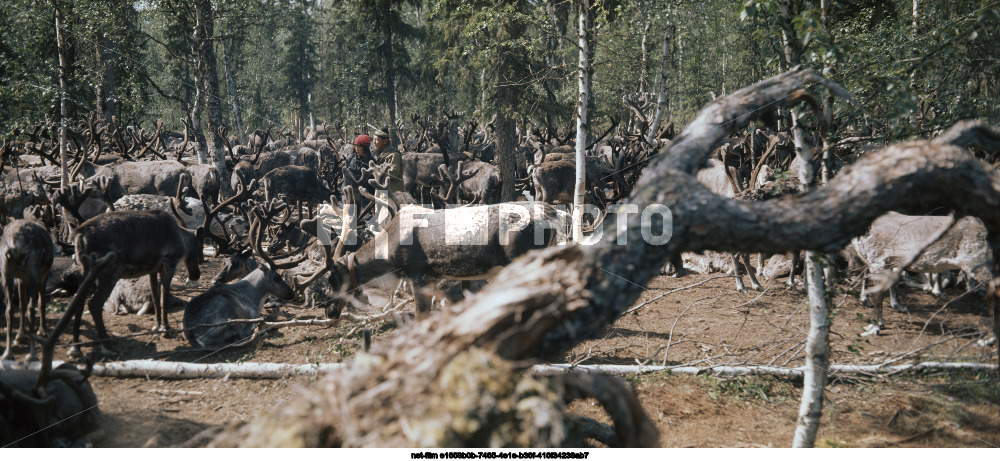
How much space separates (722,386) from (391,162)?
684cm

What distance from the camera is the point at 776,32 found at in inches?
185

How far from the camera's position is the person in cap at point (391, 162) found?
10375 millimetres

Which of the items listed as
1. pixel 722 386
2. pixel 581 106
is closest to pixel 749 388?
pixel 722 386

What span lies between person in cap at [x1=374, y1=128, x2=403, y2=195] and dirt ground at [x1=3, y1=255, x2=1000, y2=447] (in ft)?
12.1

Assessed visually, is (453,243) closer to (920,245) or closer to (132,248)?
(132,248)

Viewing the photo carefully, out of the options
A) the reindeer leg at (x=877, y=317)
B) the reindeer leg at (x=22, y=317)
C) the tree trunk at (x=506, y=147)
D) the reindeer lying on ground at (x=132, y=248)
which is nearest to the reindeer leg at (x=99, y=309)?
the reindeer lying on ground at (x=132, y=248)

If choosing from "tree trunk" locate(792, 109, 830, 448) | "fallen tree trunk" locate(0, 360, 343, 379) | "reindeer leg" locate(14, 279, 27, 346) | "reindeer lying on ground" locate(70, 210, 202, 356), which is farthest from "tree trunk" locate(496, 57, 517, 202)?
"tree trunk" locate(792, 109, 830, 448)

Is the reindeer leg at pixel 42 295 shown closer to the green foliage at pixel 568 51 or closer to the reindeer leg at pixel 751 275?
the green foliage at pixel 568 51

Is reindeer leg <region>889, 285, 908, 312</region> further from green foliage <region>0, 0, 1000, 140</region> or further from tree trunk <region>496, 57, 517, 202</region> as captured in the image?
tree trunk <region>496, 57, 517, 202</region>

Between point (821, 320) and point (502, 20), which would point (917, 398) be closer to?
point (821, 320)

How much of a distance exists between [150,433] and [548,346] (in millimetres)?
3728

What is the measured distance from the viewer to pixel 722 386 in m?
5.50

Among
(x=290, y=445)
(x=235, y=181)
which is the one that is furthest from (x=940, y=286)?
(x=235, y=181)

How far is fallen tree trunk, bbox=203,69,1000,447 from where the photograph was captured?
6.53ft
